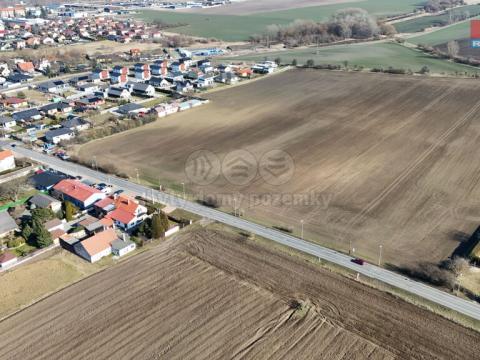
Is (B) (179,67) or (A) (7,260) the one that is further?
(B) (179,67)

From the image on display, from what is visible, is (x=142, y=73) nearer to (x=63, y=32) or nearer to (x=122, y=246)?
(x=122, y=246)

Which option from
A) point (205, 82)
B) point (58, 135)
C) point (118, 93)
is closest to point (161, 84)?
point (205, 82)

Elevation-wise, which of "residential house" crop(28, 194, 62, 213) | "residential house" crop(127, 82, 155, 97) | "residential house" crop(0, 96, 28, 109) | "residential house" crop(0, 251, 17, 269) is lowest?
"residential house" crop(0, 251, 17, 269)

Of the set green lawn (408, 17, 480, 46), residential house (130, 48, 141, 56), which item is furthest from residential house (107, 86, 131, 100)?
green lawn (408, 17, 480, 46)

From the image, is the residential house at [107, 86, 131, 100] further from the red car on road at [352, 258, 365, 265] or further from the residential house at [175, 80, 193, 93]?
the red car on road at [352, 258, 365, 265]

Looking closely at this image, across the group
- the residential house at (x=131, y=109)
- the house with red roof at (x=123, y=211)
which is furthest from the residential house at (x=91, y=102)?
the house with red roof at (x=123, y=211)

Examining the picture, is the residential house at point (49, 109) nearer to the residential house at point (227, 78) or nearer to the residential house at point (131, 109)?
the residential house at point (131, 109)

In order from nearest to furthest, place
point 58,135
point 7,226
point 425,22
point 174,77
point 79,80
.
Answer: point 7,226 → point 58,135 → point 79,80 → point 174,77 → point 425,22
